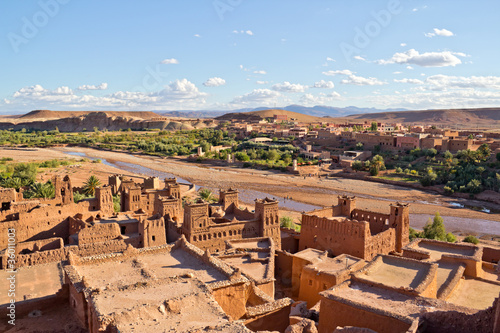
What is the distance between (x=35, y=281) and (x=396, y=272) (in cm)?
1142

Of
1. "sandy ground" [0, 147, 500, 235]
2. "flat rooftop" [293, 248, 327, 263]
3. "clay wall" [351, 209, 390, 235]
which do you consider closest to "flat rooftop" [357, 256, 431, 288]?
"flat rooftop" [293, 248, 327, 263]

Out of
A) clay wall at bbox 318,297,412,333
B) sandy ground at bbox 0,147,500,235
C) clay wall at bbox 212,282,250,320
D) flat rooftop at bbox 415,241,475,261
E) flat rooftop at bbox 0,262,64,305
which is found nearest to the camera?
clay wall at bbox 318,297,412,333

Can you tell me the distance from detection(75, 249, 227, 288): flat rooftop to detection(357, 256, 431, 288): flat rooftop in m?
4.32

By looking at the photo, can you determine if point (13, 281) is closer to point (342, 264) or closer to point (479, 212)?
point (342, 264)

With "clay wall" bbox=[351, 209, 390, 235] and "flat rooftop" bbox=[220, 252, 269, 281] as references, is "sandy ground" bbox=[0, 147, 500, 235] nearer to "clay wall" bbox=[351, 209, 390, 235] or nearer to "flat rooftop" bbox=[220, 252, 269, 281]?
"clay wall" bbox=[351, 209, 390, 235]

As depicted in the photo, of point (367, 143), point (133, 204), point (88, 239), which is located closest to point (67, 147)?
point (367, 143)

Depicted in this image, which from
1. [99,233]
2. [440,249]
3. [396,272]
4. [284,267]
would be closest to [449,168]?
[440,249]

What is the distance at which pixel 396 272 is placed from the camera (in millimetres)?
11797

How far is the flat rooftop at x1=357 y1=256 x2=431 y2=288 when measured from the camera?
11.1m

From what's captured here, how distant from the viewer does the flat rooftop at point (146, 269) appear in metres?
11.0

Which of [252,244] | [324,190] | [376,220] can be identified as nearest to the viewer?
[252,244]

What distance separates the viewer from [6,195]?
19516 millimetres

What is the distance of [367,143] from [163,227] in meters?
56.3

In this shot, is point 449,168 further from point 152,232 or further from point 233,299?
point 233,299
